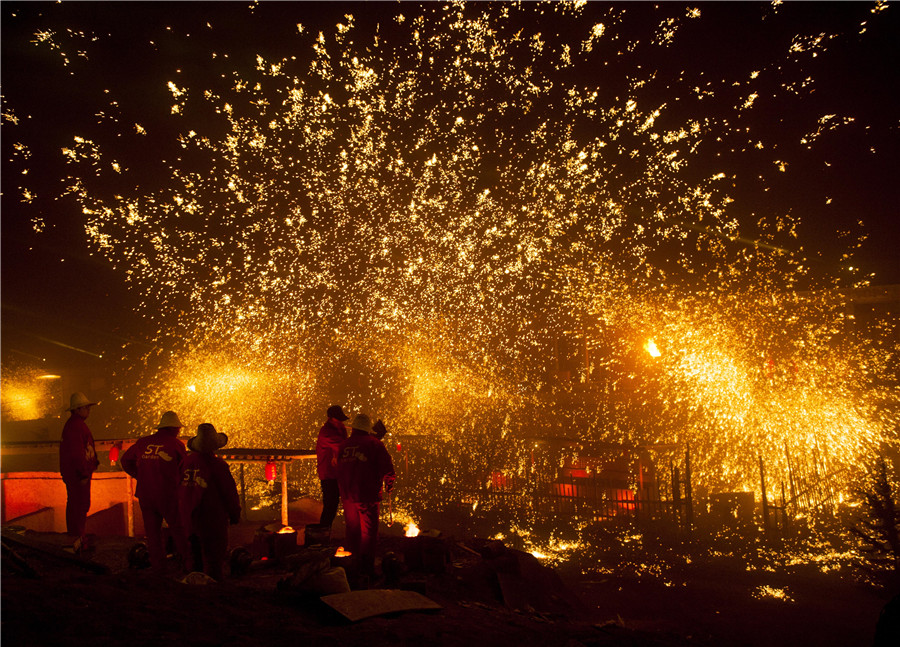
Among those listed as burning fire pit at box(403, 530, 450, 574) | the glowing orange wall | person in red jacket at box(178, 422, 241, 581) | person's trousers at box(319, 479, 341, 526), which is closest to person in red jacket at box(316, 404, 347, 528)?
person's trousers at box(319, 479, 341, 526)

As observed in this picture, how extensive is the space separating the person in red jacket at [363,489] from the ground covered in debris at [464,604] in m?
0.40

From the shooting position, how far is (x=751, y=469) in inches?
593

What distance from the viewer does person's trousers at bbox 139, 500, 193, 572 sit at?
5.24 m

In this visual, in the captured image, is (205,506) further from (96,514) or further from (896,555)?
(896,555)

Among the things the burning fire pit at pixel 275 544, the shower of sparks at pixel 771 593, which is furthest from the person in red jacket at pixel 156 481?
the shower of sparks at pixel 771 593

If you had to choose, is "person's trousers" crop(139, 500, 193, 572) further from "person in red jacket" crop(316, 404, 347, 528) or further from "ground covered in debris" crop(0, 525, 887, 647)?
"person in red jacket" crop(316, 404, 347, 528)

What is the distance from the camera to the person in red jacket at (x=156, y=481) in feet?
17.7

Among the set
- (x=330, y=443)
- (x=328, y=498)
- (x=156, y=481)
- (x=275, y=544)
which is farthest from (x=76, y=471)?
(x=328, y=498)

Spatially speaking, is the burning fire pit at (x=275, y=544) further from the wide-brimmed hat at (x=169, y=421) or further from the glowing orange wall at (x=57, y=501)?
the glowing orange wall at (x=57, y=501)

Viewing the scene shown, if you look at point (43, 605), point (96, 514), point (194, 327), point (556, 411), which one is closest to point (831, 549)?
A: point (556, 411)

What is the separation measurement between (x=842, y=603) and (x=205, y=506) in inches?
328

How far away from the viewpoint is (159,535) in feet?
18.1

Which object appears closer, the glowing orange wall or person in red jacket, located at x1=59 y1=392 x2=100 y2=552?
person in red jacket, located at x1=59 y1=392 x2=100 y2=552

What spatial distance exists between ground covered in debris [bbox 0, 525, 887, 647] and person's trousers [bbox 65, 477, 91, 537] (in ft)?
0.88
